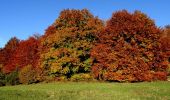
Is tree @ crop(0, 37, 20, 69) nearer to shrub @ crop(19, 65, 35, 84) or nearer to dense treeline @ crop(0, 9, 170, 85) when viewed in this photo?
dense treeline @ crop(0, 9, 170, 85)

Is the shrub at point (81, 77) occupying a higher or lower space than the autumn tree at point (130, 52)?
lower

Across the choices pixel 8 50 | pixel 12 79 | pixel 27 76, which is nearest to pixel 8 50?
pixel 8 50

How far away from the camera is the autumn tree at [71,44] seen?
66875 millimetres

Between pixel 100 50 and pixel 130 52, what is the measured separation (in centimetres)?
Answer: 498

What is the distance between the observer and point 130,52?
60188mm

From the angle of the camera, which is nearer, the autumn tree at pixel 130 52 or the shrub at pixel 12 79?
the autumn tree at pixel 130 52

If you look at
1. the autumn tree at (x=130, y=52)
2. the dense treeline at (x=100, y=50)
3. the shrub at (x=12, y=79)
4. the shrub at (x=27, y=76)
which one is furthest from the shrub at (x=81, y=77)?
the shrub at (x=12, y=79)

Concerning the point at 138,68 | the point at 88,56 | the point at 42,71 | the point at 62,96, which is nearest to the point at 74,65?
the point at 88,56

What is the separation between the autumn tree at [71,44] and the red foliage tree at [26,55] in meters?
14.8

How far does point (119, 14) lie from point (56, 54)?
12647 mm

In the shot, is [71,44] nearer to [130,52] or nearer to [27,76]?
[27,76]

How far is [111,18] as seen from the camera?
6456 cm

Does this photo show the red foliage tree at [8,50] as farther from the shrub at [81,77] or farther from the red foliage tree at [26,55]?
the shrub at [81,77]

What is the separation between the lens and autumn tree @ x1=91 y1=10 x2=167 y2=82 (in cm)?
5944
